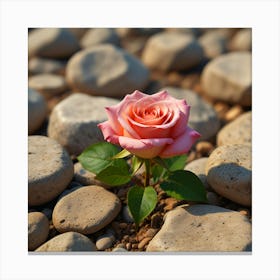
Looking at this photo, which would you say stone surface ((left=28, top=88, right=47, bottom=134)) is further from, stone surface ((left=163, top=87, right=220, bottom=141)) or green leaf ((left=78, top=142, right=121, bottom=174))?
stone surface ((left=163, top=87, right=220, bottom=141))

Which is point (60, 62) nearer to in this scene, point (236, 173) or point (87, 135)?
point (87, 135)

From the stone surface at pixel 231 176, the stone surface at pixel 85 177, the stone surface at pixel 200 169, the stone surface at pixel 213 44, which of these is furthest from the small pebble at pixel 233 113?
the stone surface at pixel 85 177

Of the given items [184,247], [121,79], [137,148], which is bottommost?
[184,247]

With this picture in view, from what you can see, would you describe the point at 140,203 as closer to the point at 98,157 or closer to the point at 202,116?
the point at 98,157

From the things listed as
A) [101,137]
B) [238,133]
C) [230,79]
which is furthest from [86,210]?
[230,79]

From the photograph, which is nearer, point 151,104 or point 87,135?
point 151,104

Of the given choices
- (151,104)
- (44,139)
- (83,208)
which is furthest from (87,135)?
(151,104)
